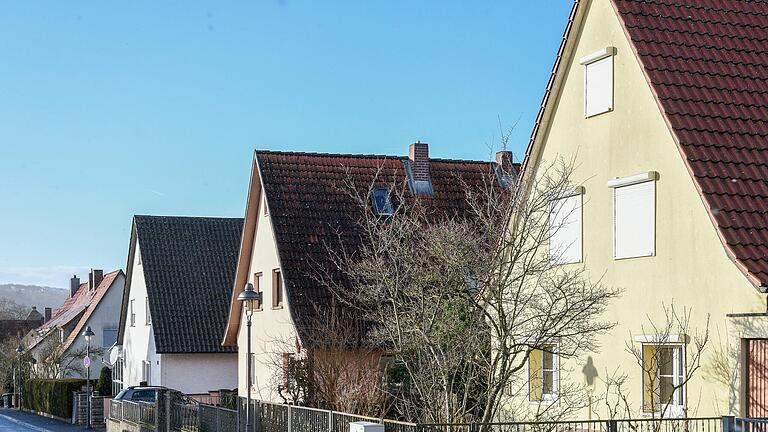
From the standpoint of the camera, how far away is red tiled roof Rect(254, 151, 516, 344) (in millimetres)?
29781

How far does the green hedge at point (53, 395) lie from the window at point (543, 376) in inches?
1110

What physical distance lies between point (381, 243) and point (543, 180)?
12.5 feet

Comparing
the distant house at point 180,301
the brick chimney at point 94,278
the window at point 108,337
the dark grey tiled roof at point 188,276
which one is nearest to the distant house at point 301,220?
the distant house at point 180,301

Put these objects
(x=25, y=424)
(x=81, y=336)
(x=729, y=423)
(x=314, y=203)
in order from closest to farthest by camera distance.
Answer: (x=729, y=423)
(x=314, y=203)
(x=25, y=424)
(x=81, y=336)

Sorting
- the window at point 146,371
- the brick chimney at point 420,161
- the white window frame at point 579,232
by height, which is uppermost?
the brick chimney at point 420,161

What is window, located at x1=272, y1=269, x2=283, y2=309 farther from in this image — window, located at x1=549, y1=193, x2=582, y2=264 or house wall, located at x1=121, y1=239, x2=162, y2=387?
window, located at x1=549, y1=193, x2=582, y2=264

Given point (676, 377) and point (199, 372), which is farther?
point (199, 372)

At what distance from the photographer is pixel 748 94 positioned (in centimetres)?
1894

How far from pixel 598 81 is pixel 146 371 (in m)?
27.6

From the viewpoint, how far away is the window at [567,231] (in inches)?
811

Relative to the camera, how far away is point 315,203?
31.7 metres

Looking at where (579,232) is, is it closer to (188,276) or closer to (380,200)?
(380,200)

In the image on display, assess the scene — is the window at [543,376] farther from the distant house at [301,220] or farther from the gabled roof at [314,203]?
the gabled roof at [314,203]

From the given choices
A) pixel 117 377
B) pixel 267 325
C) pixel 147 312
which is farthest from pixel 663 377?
pixel 117 377
